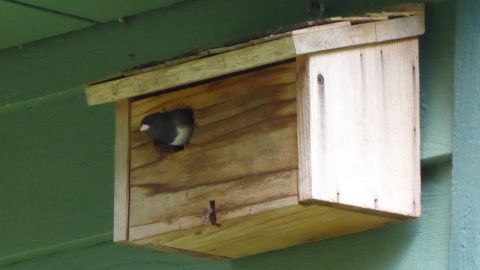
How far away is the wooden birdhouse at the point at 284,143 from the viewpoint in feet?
5.57

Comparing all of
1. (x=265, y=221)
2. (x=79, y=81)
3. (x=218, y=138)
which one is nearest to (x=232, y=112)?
(x=218, y=138)

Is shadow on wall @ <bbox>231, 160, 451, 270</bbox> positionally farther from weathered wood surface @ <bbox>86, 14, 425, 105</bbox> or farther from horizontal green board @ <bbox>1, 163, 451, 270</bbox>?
weathered wood surface @ <bbox>86, 14, 425, 105</bbox>

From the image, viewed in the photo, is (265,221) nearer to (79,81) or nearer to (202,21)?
(202,21)

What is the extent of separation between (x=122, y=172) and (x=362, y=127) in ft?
1.20

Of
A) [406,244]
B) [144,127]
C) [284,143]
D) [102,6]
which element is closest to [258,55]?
[284,143]

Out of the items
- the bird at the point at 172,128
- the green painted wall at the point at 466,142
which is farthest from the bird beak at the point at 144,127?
the green painted wall at the point at 466,142

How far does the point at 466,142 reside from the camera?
5.86ft

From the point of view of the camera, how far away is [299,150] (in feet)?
5.52

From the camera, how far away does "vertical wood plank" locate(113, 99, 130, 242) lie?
1.88 metres

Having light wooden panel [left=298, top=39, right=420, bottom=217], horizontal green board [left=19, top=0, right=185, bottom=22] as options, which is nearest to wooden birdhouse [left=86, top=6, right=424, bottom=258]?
light wooden panel [left=298, top=39, right=420, bottom=217]

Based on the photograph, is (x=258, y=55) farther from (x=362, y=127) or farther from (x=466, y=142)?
(x=466, y=142)

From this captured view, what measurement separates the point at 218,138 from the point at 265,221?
130mm

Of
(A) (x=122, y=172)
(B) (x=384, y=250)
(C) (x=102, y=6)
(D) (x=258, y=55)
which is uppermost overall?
(C) (x=102, y=6)

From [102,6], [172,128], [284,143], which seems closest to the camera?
[284,143]
